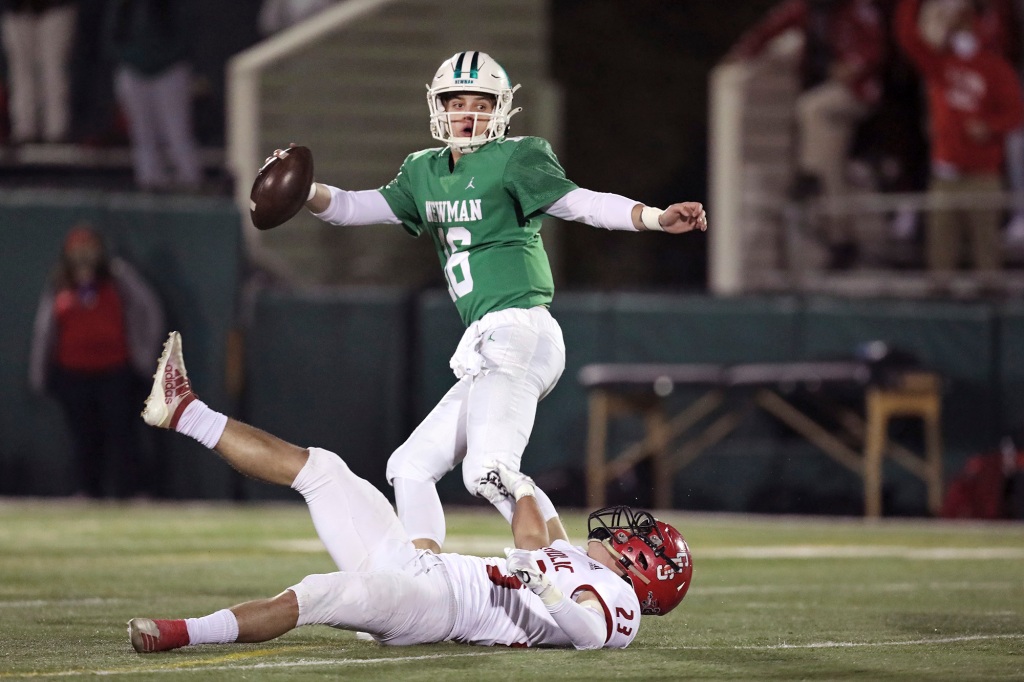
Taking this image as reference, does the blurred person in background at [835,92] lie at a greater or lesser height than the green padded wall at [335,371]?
greater

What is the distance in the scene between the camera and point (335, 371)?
13703 millimetres

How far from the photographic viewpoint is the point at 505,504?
592cm

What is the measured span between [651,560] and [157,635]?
1.51 m

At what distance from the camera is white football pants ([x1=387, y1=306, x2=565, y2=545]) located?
234 inches

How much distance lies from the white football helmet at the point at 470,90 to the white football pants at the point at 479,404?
0.63m

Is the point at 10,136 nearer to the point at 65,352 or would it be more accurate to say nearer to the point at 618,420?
the point at 65,352

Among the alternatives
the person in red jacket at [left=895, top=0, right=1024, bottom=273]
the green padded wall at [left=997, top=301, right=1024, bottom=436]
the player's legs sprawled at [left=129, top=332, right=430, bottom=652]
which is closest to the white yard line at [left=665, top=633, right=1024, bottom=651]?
the player's legs sprawled at [left=129, top=332, right=430, bottom=652]

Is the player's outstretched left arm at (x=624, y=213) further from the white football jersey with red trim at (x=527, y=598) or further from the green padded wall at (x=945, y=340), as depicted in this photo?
the green padded wall at (x=945, y=340)

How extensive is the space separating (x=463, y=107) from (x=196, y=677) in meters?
2.33

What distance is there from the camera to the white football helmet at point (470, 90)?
20.4 ft

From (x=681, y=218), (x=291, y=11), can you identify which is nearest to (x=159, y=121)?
(x=291, y=11)

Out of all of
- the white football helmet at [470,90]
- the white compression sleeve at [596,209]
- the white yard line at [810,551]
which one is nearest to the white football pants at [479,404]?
the white compression sleeve at [596,209]

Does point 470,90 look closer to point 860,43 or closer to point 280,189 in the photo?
point 280,189

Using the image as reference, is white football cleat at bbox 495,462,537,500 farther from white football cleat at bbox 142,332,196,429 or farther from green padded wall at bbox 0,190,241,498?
green padded wall at bbox 0,190,241,498
